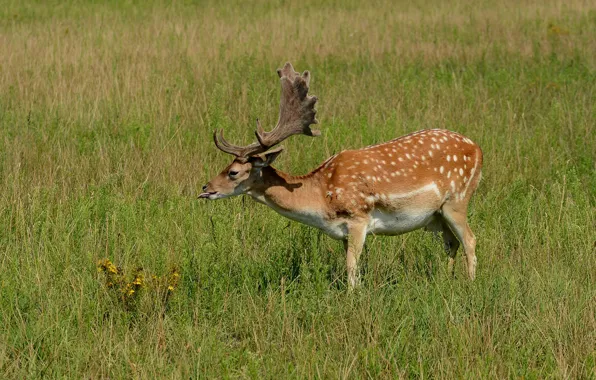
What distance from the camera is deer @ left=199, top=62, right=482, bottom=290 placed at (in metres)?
5.86

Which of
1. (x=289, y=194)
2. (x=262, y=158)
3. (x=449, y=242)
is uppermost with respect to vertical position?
(x=262, y=158)

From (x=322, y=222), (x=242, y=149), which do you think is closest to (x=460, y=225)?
(x=322, y=222)

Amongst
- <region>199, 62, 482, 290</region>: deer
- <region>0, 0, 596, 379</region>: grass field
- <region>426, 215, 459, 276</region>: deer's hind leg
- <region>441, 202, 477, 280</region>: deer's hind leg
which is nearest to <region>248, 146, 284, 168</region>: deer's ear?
<region>199, 62, 482, 290</region>: deer

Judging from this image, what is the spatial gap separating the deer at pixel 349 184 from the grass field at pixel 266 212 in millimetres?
242

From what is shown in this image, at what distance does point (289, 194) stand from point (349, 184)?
40 centimetres

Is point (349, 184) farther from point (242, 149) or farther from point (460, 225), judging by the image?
point (460, 225)

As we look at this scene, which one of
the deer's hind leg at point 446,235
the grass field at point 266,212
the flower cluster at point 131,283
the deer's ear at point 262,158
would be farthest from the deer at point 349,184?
the flower cluster at point 131,283

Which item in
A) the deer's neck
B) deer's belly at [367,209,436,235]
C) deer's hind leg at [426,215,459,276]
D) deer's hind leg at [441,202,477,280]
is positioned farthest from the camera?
deer's hind leg at [426,215,459,276]

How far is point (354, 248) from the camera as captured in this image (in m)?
5.86

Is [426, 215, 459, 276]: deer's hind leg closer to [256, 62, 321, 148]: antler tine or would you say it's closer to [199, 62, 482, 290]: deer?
[199, 62, 482, 290]: deer

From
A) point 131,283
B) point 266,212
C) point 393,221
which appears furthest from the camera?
point 266,212

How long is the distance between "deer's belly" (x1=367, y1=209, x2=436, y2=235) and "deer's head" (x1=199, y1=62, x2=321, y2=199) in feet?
2.28

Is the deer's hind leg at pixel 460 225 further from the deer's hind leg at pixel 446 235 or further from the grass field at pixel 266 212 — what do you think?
the deer's hind leg at pixel 446 235

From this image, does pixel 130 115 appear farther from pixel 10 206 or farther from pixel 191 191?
pixel 10 206
